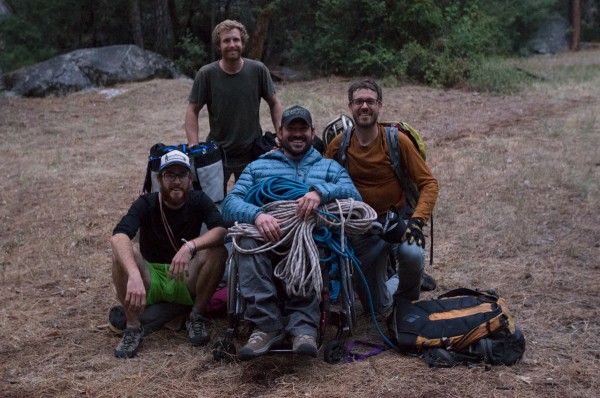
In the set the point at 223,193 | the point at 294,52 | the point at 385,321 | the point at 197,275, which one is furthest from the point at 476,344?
the point at 294,52

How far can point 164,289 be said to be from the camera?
414cm

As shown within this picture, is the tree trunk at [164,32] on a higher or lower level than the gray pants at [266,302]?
higher

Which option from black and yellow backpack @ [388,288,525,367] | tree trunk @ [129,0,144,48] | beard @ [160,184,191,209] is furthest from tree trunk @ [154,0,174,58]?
black and yellow backpack @ [388,288,525,367]

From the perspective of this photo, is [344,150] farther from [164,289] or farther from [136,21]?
[136,21]

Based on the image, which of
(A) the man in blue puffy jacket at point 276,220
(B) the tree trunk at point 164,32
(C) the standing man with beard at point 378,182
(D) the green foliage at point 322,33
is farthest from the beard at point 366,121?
(B) the tree trunk at point 164,32

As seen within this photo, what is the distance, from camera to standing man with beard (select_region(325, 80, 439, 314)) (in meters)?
4.04

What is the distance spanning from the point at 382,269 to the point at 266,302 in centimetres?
94

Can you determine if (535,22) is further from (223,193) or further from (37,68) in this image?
(223,193)

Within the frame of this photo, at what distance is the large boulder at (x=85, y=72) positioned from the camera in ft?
49.0

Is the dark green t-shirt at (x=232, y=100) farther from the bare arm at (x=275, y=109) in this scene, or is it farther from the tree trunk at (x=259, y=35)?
the tree trunk at (x=259, y=35)

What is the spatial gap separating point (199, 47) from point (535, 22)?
13748 mm

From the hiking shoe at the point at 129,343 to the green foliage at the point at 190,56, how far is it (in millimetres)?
14042

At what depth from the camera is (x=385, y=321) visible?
14.2 ft

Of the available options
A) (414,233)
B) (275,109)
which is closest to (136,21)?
(275,109)
